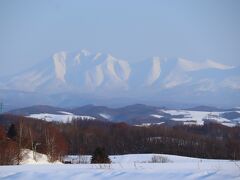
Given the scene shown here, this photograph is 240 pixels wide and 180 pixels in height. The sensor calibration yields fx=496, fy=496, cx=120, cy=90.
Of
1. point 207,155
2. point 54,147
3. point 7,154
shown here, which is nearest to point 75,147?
point 207,155

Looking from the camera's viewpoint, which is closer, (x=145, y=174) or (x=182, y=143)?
(x=145, y=174)

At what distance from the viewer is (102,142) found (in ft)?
321

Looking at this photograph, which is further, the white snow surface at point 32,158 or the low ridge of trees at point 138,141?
the low ridge of trees at point 138,141

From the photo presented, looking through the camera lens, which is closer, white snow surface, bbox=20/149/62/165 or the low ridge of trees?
white snow surface, bbox=20/149/62/165

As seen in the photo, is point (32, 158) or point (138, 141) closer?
point (32, 158)

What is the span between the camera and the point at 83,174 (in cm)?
1084

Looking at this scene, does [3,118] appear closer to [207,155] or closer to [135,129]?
[135,129]

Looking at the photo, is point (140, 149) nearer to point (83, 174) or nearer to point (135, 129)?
point (135, 129)

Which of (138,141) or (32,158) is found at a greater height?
(138,141)

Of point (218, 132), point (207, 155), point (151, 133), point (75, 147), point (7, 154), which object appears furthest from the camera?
point (218, 132)

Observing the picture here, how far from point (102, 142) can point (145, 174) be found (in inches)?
3448

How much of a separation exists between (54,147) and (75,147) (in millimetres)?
39945

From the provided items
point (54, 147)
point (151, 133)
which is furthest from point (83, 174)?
point (151, 133)

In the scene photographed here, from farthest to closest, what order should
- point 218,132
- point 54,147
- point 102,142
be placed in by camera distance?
point 218,132 < point 102,142 < point 54,147
